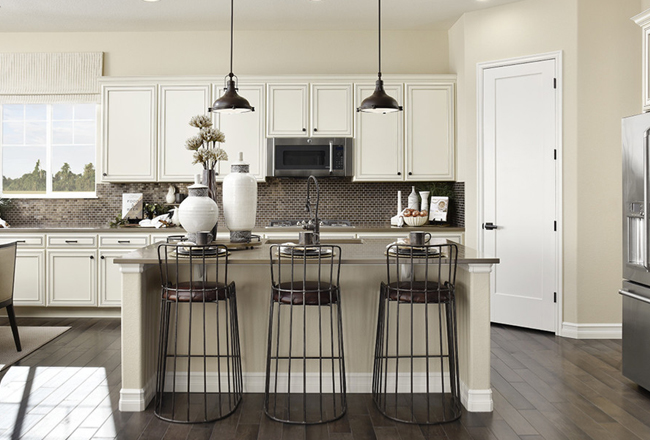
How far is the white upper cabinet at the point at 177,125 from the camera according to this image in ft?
16.9

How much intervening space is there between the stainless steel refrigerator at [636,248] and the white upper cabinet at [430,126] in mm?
2077

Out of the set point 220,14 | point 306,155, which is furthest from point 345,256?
point 220,14

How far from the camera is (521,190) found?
14.8 feet

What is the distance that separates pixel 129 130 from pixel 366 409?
3796 millimetres

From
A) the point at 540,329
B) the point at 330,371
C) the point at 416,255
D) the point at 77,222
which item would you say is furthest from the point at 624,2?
the point at 77,222

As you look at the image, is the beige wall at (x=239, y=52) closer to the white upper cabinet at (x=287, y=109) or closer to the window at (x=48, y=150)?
the white upper cabinet at (x=287, y=109)

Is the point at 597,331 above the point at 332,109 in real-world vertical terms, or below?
below

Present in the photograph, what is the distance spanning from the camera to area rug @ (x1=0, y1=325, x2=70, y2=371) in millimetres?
3641

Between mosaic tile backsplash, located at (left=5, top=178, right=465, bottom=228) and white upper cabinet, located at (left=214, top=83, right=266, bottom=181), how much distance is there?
0.42 metres

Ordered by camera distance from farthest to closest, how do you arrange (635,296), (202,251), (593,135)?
(593,135) < (635,296) < (202,251)

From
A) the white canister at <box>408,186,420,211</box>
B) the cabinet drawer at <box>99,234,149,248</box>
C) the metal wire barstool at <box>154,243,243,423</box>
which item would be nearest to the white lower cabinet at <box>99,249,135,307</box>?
the cabinet drawer at <box>99,234,149,248</box>

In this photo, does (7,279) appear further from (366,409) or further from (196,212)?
(366,409)

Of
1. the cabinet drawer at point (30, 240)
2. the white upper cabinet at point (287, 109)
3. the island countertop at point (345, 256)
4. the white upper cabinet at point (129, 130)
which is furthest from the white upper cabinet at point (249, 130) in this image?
the island countertop at point (345, 256)

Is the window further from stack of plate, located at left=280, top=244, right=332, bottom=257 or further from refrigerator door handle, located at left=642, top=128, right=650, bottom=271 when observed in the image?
refrigerator door handle, located at left=642, top=128, right=650, bottom=271
